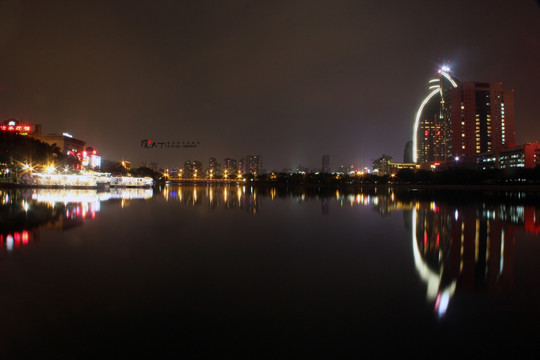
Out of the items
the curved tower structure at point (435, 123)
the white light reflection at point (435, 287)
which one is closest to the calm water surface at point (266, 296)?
the white light reflection at point (435, 287)

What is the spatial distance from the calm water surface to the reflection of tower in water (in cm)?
4

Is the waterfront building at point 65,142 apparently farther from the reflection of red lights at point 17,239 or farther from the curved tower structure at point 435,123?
the curved tower structure at point 435,123

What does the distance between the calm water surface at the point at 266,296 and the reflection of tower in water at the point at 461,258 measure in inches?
1.6

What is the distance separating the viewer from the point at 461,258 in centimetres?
784

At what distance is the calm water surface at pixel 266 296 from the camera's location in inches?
153

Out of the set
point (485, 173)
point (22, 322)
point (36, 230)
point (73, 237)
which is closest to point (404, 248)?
point (22, 322)

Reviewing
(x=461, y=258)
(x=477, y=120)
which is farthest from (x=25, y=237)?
(x=477, y=120)

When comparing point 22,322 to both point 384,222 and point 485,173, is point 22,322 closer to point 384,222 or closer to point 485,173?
point 384,222

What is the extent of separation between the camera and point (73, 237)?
10.1m

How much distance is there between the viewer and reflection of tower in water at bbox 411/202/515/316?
5.88 metres

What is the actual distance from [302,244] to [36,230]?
27.7 feet

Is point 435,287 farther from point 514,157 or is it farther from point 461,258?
point 514,157

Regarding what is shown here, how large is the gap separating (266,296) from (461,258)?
16.3 feet

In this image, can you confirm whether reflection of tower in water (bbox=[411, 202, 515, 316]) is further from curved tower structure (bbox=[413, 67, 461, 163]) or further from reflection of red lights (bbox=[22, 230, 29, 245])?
curved tower structure (bbox=[413, 67, 461, 163])
